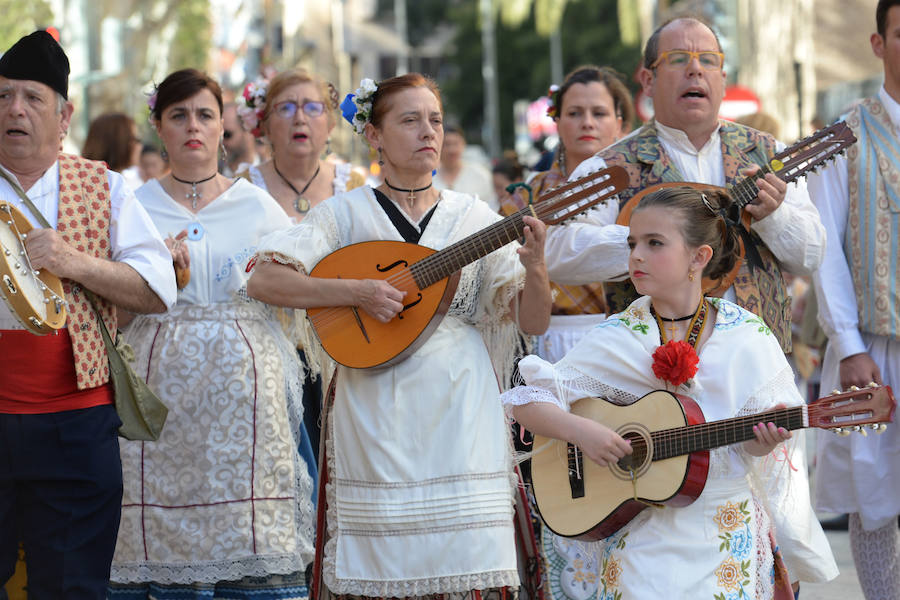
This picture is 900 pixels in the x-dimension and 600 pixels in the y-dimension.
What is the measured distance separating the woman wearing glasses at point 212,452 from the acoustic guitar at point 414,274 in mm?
1014

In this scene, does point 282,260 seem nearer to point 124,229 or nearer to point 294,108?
point 124,229

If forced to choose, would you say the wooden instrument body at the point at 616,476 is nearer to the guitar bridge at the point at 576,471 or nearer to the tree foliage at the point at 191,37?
the guitar bridge at the point at 576,471

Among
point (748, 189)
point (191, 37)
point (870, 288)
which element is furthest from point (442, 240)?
point (191, 37)

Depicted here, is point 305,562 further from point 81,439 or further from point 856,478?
point 856,478

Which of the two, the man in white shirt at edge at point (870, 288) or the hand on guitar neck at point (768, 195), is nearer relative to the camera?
the hand on guitar neck at point (768, 195)

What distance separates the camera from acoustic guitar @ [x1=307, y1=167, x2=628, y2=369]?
15.3 ft

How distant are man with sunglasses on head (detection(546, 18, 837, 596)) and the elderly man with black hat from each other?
161 centimetres

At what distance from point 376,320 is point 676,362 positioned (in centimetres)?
122

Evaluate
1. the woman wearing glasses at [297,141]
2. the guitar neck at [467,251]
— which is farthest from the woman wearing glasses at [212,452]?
the guitar neck at [467,251]

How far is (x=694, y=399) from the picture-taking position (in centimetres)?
409

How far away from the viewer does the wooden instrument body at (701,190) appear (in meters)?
4.64

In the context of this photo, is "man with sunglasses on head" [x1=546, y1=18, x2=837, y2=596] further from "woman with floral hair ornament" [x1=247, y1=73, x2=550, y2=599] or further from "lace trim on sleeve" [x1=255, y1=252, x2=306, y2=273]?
"lace trim on sleeve" [x1=255, y1=252, x2=306, y2=273]

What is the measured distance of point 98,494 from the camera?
14.7ft

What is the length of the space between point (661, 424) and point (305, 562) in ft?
8.19
